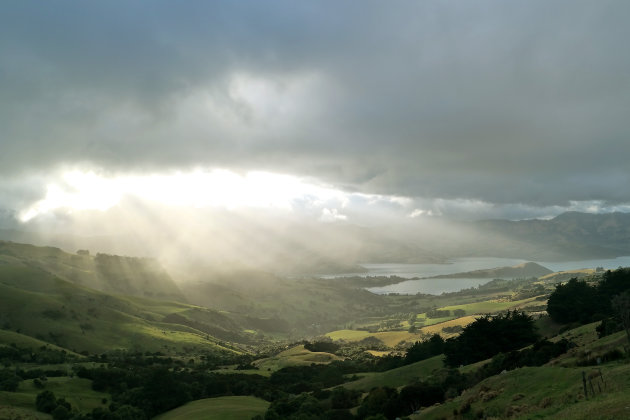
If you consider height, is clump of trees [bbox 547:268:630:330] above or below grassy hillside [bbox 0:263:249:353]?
above

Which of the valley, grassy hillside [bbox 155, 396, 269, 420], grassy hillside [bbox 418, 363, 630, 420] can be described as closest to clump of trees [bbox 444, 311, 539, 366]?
the valley

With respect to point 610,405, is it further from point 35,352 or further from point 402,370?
point 35,352

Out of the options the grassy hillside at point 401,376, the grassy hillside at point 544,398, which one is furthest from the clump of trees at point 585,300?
the grassy hillside at point 544,398

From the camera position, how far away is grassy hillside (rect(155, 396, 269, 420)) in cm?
5700

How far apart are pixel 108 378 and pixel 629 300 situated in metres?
92.3

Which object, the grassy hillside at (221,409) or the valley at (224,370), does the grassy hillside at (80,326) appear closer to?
the valley at (224,370)

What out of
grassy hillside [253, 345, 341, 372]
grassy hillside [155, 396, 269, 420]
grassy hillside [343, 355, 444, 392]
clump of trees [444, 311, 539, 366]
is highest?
clump of trees [444, 311, 539, 366]

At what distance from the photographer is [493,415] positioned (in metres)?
26.1

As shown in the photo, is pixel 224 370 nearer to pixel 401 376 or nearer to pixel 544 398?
pixel 401 376

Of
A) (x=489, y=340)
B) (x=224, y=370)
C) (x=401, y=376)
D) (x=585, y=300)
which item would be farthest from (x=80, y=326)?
(x=585, y=300)

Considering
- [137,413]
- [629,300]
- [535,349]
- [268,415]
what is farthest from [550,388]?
[137,413]

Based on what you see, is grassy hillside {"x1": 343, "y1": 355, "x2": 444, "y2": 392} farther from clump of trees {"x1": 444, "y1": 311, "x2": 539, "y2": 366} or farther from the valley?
clump of trees {"x1": 444, "y1": 311, "x2": 539, "y2": 366}

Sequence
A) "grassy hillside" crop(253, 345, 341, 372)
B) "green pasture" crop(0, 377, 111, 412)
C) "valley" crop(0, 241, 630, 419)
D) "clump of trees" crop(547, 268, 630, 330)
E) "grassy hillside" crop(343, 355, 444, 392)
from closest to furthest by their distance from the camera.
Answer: "valley" crop(0, 241, 630, 419), "green pasture" crop(0, 377, 111, 412), "grassy hillside" crop(343, 355, 444, 392), "clump of trees" crop(547, 268, 630, 330), "grassy hillside" crop(253, 345, 341, 372)

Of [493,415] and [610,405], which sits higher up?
[610,405]
